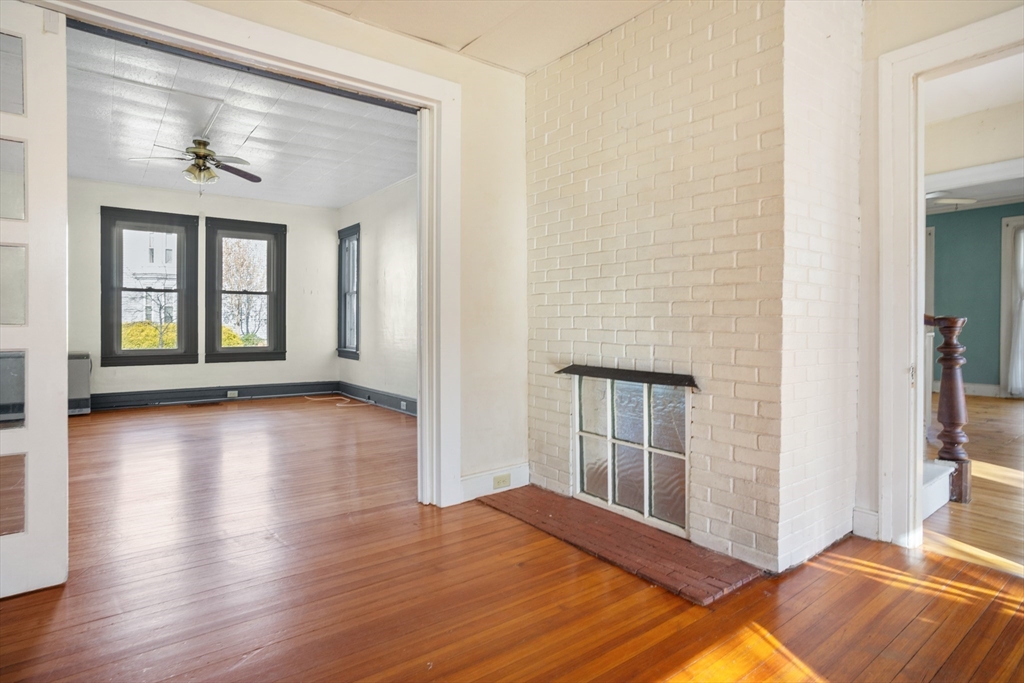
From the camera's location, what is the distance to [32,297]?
7.57 ft

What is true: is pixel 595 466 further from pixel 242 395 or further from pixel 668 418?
pixel 242 395

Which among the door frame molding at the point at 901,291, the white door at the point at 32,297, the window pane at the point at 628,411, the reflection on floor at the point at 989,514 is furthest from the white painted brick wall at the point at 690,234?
the white door at the point at 32,297

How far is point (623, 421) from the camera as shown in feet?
10.6

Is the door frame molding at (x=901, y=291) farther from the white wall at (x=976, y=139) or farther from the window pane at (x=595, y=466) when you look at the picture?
the white wall at (x=976, y=139)

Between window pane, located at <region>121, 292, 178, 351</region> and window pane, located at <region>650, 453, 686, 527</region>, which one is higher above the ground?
window pane, located at <region>121, 292, 178, 351</region>

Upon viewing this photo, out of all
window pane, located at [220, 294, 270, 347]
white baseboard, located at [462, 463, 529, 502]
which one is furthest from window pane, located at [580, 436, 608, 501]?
window pane, located at [220, 294, 270, 347]

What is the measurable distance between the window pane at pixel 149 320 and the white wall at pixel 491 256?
6147 millimetres

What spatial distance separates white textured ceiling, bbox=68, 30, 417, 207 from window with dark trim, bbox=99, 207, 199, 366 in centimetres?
61

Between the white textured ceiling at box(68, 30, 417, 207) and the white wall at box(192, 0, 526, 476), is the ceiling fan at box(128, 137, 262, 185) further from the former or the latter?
the white wall at box(192, 0, 526, 476)

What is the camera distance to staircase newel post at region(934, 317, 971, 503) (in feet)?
11.5

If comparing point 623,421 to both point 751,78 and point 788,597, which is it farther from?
point 751,78

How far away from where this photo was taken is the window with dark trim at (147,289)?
7395 mm

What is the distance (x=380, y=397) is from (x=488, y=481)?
4376 mm

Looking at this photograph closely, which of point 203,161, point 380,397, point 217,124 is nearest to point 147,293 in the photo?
point 203,161
